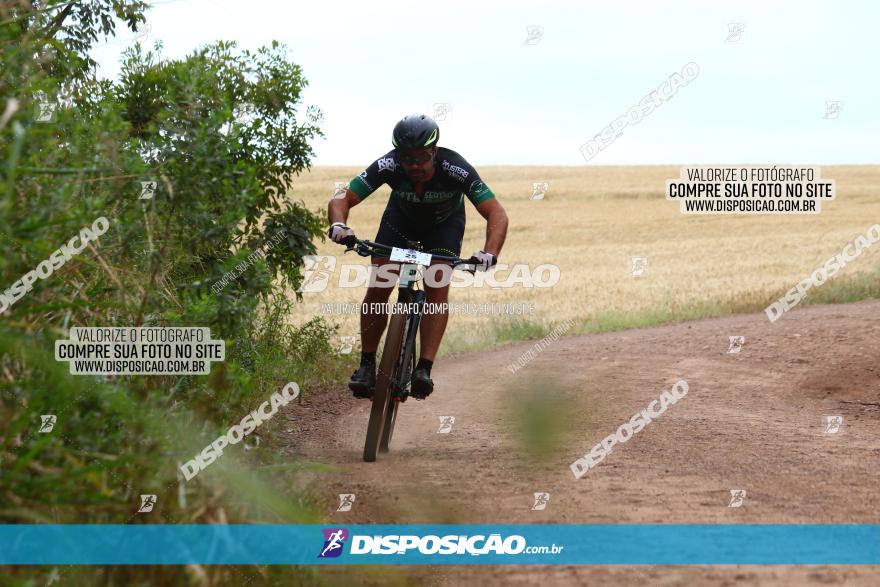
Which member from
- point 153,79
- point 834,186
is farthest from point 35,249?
point 834,186

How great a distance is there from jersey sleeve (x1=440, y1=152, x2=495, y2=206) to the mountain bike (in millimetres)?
684

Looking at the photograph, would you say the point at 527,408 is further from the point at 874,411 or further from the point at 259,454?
the point at 259,454

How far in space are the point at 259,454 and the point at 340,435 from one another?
3.16 m

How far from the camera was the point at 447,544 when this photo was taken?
5.64m

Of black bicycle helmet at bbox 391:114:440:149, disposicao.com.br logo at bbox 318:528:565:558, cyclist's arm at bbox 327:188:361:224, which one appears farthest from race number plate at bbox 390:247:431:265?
disposicao.com.br logo at bbox 318:528:565:558

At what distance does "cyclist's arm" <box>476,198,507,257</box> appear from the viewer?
8141mm

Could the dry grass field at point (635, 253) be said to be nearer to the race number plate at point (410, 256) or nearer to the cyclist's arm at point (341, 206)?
the cyclist's arm at point (341, 206)

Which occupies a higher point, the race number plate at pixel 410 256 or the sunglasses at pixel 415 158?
the sunglasses at pixel 415 158

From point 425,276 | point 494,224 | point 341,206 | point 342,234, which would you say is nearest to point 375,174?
point 341,206

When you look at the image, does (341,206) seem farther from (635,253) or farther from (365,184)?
(635,253)

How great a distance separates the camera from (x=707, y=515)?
20.3ft

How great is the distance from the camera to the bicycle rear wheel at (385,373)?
25.2 feet

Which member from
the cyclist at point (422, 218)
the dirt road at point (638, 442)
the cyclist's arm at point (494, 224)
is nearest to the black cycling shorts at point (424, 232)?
the cyclist at point (422, 218)

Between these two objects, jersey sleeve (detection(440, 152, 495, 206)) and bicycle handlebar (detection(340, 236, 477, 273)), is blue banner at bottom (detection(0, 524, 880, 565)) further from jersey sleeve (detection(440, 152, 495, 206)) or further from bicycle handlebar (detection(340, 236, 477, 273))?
jersey sleeve (detection(440, 152, 495, 206))
